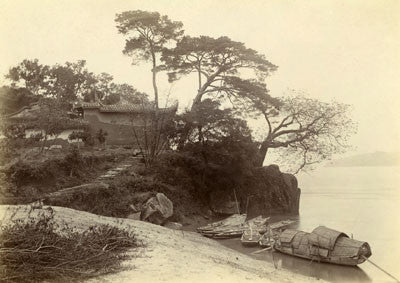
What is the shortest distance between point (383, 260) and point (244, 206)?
808 cm

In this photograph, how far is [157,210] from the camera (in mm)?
13367

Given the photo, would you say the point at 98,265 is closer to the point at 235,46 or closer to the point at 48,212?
the point at 48,212

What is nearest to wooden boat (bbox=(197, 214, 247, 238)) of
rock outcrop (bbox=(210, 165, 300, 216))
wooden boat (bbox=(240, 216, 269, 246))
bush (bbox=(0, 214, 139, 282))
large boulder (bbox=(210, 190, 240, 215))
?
wooden boat (bbox=(240, 216, 269, 246))

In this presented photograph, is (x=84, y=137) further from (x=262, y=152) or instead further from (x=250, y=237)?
(x=250, y=237)

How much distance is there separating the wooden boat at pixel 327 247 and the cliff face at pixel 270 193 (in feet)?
21.5

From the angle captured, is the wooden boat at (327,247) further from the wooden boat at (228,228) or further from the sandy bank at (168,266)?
the sandy bank at (168,266)

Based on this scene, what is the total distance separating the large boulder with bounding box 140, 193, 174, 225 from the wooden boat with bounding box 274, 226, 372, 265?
393cm

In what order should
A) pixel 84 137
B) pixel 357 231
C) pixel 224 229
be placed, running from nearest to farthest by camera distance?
pixel 224 229 < pixel 357 231 < pixel 84 137

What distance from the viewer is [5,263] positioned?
5410 mm

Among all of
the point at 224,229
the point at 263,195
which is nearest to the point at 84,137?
the point at 224,229

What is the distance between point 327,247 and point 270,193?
355 inches

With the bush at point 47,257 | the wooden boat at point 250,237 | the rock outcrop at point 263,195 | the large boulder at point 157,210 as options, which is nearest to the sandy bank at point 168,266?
the bush at point 47,257

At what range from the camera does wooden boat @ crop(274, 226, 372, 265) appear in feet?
35.2

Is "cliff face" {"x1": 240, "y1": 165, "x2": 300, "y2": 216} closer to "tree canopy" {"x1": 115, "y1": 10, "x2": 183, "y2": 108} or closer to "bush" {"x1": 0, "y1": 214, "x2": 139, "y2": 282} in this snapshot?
"tree canopy" {"x1": 115, "y1": 10, "x2": 183, "y2": 108}
